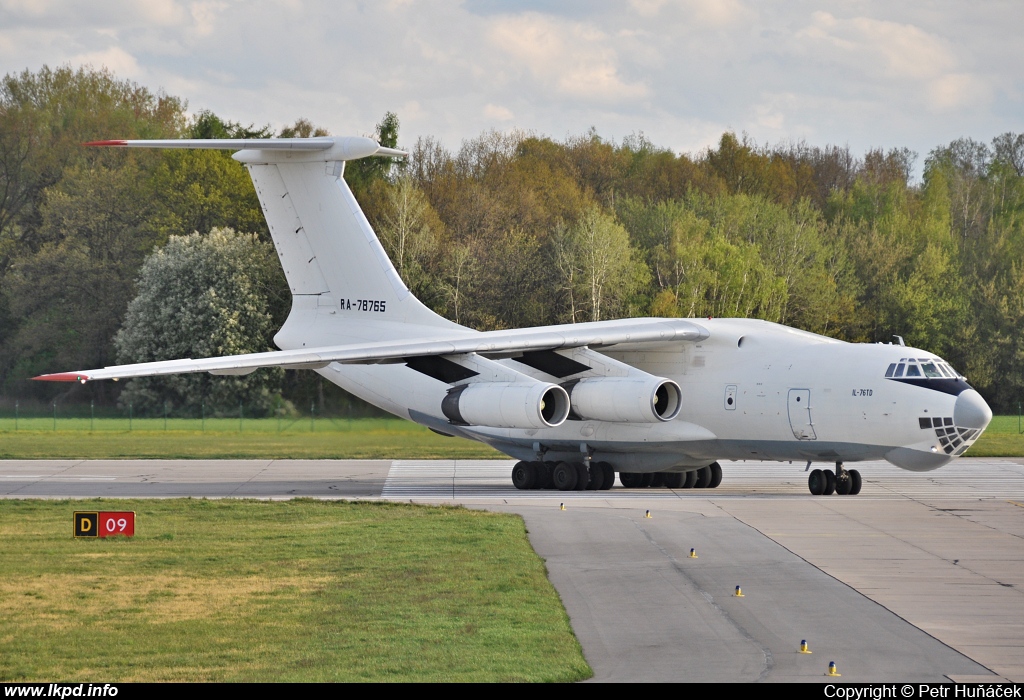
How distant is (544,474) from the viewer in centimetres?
A: 2170

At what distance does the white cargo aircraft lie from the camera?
759 inches

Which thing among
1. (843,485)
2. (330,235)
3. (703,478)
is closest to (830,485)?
(843,485)

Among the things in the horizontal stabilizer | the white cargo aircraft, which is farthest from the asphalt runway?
the horizontal stabilizer

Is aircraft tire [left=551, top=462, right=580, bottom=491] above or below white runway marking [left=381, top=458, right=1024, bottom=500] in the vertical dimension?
above

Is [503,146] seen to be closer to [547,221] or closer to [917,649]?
[547,221]

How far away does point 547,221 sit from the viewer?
170ft

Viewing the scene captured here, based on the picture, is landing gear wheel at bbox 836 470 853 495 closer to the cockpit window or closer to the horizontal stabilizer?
the cockpit window

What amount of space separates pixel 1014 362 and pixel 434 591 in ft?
146

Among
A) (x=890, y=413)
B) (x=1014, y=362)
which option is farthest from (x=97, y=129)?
(x=890, y=413)

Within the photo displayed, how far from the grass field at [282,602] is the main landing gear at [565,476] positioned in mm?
5145

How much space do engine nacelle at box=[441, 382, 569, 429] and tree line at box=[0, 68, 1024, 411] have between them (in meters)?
17.0

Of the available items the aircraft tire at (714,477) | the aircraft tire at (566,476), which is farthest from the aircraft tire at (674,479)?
the aircraft tire at (566,476)

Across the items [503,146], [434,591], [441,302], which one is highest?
[503,146]

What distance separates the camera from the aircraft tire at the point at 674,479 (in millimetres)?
22281
